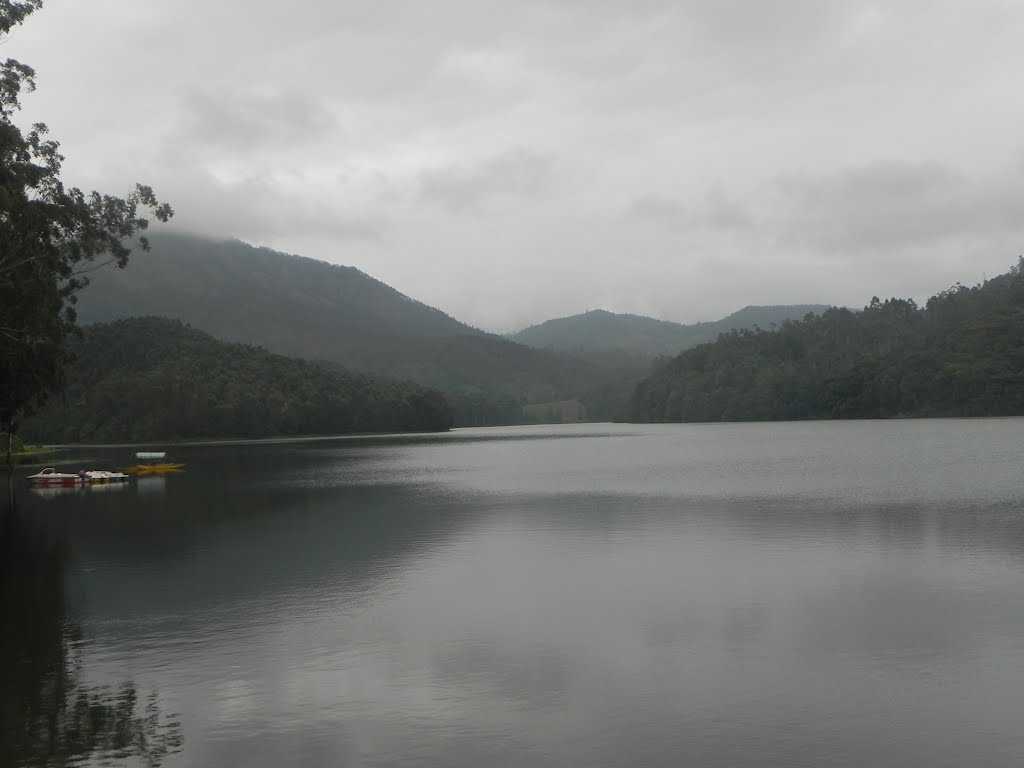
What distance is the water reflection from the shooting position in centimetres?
1280

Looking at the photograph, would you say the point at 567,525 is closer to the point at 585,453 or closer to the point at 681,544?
the point at 681,544

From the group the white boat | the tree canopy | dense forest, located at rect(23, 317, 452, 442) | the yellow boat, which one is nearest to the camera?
the tree canopy

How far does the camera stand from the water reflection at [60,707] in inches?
504

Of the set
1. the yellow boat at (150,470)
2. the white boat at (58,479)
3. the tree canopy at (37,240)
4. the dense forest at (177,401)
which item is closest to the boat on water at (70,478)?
the white boat at (58,479)

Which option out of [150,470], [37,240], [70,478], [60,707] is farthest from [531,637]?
[150,470]

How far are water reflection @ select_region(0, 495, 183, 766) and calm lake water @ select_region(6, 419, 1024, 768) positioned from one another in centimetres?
7

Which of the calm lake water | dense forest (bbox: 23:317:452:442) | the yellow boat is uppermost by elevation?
dense forest (bbox: 23:317:452:442)

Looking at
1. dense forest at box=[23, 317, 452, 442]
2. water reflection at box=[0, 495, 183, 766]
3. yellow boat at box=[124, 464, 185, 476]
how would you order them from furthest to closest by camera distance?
1. dense forest at box=[23, 317, 452, 442]
2. yellow boat at box=[124, 464, 185, 476]
3. water reflection at box=[0, 495, 183, 766]

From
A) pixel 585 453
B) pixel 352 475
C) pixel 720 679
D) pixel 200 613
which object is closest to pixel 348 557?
pixel 200 613

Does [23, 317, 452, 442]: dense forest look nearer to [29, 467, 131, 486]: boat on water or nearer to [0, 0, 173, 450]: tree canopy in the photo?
[29, 467, 131, 486]: boat on water

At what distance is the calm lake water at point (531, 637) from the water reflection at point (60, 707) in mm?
67

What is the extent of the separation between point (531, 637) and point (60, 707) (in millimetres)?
8557

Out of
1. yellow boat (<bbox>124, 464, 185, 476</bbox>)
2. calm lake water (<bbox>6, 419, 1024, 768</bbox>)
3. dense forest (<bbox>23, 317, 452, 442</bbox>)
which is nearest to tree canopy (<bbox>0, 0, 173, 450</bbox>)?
calm lake water (<bbox>6, 419, 1024, 768</bbox>)

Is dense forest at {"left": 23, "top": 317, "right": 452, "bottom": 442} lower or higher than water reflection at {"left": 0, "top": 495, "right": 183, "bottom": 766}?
higher
